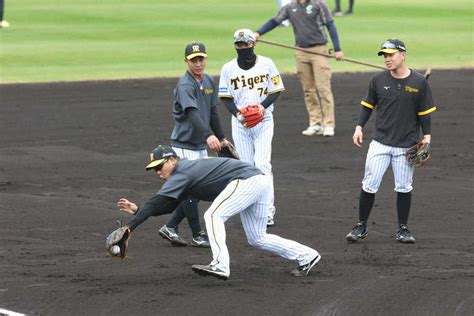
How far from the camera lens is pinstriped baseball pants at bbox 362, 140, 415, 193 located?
1276cm

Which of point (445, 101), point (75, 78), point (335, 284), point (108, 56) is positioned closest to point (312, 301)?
point (335, 284)

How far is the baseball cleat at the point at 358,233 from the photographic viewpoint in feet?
41.9

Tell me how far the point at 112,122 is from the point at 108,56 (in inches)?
377

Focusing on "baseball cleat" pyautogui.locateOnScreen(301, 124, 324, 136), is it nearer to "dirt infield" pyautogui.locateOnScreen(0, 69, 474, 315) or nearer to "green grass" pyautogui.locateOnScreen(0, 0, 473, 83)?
"dirt infield" pyautogui.locateOnScreen(0, 69, 474, 315)

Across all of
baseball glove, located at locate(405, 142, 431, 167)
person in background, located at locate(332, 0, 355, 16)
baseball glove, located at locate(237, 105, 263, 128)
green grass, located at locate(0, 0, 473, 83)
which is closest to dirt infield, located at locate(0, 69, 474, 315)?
baseball glove, located at locate(405, 142, 431, 167)

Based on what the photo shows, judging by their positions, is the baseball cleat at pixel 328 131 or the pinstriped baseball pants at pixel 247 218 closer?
the pinstriped baseball pants at pixel 247 218

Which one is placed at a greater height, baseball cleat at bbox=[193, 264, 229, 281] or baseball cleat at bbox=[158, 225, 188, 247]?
baseball cleat at bbox=[193, 264, 229, 281]

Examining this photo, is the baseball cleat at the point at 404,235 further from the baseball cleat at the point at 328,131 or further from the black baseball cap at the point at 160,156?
the baseball cleat at the point at 328,131

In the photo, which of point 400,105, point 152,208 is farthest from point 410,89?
point 152,208

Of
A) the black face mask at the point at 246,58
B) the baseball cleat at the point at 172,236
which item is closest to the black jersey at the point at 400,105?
the black face mask at the point at 246,58

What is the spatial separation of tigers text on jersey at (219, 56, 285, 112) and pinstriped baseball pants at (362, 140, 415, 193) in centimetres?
155

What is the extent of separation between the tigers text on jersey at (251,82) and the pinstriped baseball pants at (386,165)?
1.55 m

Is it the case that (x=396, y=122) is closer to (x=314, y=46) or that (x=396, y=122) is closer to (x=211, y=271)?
(x=211, y=271)

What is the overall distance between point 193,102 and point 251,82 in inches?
52.2
